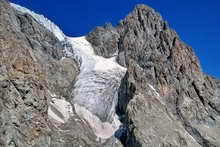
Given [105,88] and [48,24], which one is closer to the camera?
[105,88]

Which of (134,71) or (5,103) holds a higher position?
(134,71)

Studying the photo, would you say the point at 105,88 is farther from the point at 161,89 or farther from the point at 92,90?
the point at 161,89

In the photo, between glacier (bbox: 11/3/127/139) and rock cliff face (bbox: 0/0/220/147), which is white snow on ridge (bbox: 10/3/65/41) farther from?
rock cliff face (bbox: 0/0/220/147)

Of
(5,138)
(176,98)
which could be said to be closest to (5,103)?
(5,138)

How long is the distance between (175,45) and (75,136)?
137 ft

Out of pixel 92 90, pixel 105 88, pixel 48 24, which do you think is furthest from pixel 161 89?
pixel 48 24

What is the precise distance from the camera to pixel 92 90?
87875mm

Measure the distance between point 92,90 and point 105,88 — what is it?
295cm

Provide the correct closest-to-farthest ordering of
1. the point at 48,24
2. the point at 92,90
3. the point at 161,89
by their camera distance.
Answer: the point at 161,89, the point at 92,90, the point at 48,24

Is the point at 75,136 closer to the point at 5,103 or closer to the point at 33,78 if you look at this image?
the point at 33,78

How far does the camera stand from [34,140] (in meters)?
46.6

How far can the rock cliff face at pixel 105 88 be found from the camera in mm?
49094

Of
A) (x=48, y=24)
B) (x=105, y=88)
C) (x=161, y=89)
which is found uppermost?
(x=48, y=24)

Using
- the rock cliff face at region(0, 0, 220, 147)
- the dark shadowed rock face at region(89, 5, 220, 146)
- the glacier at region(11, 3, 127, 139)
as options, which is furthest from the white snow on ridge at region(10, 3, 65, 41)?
the dark shadowed rock face at region(89, 5, 220, 146)
